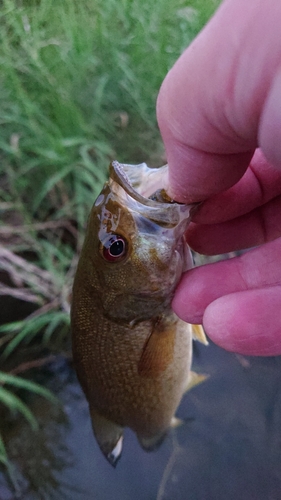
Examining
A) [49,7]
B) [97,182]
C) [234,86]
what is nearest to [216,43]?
[234,86]

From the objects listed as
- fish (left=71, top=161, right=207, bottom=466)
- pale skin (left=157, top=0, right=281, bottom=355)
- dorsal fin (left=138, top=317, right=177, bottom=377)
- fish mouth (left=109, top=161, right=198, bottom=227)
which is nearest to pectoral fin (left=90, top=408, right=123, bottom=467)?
fish (left=71, top=161, right=207, bottom=466)

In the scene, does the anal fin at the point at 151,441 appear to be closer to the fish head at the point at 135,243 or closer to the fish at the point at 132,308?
the fish at the point at 132,308

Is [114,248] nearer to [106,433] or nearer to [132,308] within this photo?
[132,308]

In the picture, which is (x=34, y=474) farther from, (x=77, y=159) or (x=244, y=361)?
(x=77, y=159)

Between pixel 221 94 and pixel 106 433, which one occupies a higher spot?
pixel 221 94

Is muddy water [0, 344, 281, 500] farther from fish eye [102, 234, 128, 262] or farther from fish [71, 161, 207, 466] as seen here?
fish eye [102, 234, 128, 262]

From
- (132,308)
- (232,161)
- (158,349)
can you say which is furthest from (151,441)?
(232,161)

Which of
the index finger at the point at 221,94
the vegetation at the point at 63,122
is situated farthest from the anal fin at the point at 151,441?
the index finger at the point at 221,94
